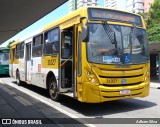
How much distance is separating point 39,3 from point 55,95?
136 inches

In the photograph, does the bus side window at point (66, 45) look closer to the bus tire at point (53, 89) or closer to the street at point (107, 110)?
the bus tire at point (53, 89)

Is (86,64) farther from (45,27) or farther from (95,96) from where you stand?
(45,27)

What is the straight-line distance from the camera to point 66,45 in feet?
33.7

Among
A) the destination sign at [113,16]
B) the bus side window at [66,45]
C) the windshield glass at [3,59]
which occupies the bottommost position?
the windshield glass at [3,59]

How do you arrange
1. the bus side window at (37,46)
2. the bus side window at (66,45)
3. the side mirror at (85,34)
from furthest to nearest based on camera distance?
the bus side window at (37,46) < the bus side window at (66,45) < the side mirror at (85,34)

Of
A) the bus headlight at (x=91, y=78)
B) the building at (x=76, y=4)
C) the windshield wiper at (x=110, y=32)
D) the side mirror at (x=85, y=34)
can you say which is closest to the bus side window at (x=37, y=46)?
the building at (x=76, y=4)

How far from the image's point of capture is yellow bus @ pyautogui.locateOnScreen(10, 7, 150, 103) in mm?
8578

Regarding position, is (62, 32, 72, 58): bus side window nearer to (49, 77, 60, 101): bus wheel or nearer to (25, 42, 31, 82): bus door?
(49, 77, 60, 101): bus wheel

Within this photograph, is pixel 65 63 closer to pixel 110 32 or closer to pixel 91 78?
pixel 91 78

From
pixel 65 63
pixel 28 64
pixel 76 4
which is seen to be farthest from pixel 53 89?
pixel 76 4

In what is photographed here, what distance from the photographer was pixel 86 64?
855 centimetres

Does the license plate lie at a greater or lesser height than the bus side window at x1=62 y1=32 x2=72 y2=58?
lesser

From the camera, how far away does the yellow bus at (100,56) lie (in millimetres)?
8578

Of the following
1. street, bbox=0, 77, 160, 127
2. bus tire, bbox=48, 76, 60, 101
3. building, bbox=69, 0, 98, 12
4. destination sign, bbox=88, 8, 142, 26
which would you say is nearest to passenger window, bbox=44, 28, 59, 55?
bus tire, bbox=48, 76, 60, 101
